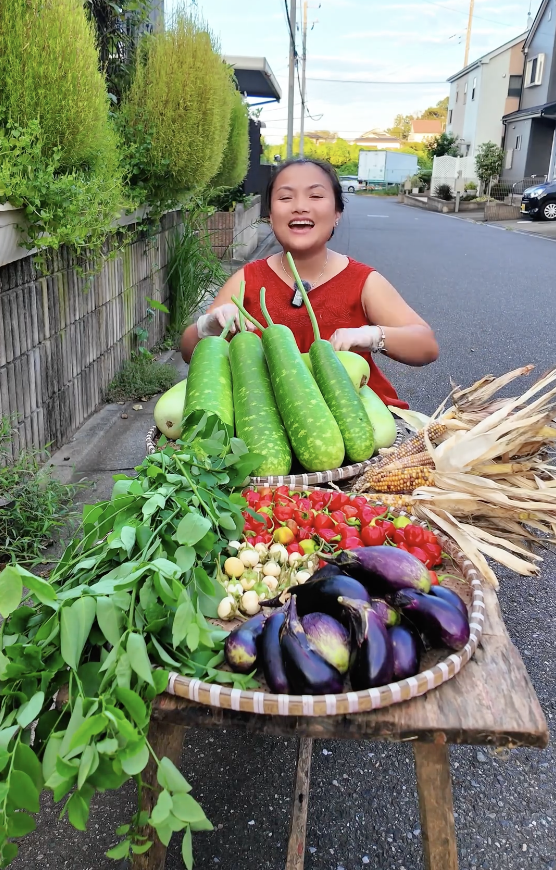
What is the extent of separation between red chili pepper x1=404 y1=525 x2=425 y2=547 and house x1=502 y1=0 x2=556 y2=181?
118 feet

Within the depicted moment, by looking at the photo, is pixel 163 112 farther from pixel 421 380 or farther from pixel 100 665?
pixel 100 665

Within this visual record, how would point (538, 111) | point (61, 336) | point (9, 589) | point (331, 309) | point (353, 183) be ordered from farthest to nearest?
1. point (353, 183)
2. point (538, 111)
3. point (61, 336)
4. point (331, 309)
5. point (9, 589)

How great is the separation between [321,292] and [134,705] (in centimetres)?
222

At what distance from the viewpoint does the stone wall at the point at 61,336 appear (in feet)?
11.8

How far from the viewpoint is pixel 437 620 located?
1246mm

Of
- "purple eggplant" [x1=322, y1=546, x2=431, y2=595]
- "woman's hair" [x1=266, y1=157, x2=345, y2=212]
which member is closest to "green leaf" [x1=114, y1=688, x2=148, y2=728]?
"purple eggplant" [x1=322, y1=546, x2=431, y2=595]

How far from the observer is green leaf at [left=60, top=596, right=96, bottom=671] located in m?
1.10

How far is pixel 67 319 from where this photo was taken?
438 cm

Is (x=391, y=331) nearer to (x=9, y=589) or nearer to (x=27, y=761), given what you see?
(x=9, y=589)

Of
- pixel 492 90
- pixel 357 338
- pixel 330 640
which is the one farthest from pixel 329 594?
pixel 492 90

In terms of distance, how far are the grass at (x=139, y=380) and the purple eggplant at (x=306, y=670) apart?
4.43m

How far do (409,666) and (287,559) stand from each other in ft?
1.37

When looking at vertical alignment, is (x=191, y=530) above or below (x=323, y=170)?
below

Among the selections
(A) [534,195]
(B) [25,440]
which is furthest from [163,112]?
(A) [534,195]
